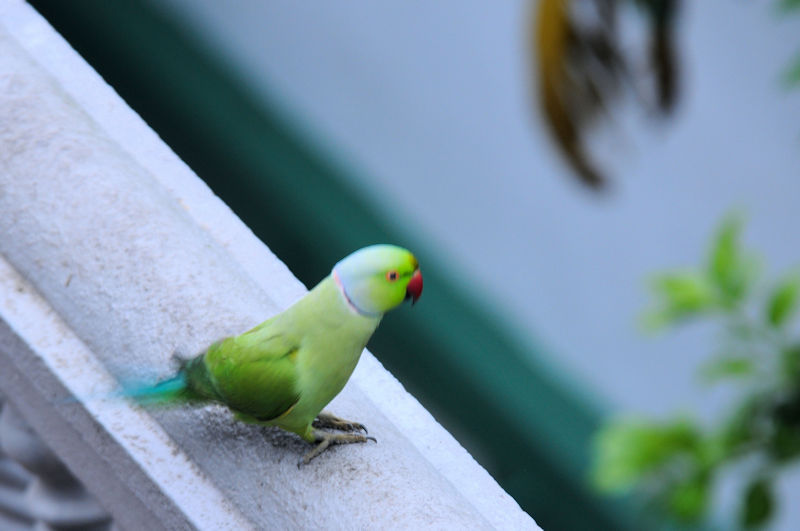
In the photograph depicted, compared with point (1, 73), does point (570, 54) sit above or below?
below

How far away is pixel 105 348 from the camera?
672 mm

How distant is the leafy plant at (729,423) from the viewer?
4.14 ft

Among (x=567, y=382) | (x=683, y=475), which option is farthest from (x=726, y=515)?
(x=683, y=475)

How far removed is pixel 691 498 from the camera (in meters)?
1.28

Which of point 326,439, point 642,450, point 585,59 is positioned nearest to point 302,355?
point 326,439

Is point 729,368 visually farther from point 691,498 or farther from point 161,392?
point 161,392

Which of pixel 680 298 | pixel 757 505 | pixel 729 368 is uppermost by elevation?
pixel 680 298

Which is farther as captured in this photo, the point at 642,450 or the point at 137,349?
the point at 642,450

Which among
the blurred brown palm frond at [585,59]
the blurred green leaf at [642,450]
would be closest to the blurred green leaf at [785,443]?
the blurred green leaf at [642,450]

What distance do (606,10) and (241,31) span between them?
1715 mm

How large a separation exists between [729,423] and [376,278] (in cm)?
82

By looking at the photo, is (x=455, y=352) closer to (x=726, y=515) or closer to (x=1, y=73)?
(x=726, y=515)

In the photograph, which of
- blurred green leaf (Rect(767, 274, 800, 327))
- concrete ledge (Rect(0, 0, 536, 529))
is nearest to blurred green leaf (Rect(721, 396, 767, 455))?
blurred green leaf (Rect(767, 274, 800, 327))

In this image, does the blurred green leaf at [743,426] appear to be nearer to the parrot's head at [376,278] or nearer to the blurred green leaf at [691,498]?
the blurred green leaf at [691,498]
